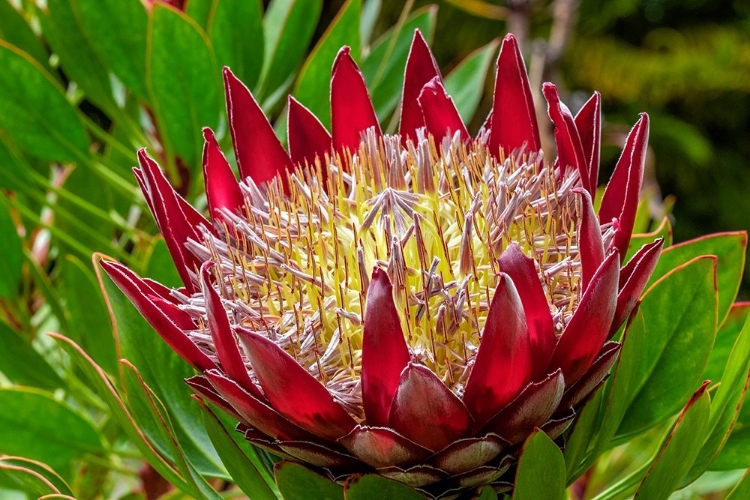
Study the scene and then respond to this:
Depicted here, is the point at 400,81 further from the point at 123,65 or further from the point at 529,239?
the point at 529,239

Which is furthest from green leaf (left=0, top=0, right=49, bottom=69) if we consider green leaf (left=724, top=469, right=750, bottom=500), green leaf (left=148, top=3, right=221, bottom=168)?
green leaf (left=724, top=469, right=750, bottom=500)

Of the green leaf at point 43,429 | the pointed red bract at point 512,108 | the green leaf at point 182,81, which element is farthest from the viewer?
the green leaf at point 182,81

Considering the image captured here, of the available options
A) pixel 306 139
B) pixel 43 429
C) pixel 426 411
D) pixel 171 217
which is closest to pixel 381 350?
pixel 426 411

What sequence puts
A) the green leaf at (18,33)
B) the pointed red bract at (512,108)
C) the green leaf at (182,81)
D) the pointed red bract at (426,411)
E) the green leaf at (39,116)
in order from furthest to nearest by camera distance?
the green leaf at (18,33), the green leaf at (39,116), the green leaf at (182,81), the pointed red bract at (512,108), the pointed red bract at (426,411)

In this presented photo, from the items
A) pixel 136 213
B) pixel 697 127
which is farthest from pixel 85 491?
pixel 697 127

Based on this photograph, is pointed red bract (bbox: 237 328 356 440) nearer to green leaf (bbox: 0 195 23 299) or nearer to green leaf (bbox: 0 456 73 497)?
green leaf (bbox: 0 456 73 497)

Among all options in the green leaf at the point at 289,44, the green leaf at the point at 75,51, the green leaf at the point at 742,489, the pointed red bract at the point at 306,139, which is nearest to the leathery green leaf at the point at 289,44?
the green leaf at the point at 289,44

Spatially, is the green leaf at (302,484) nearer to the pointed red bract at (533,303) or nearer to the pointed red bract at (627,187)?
the pointed red bract at (533,303)
